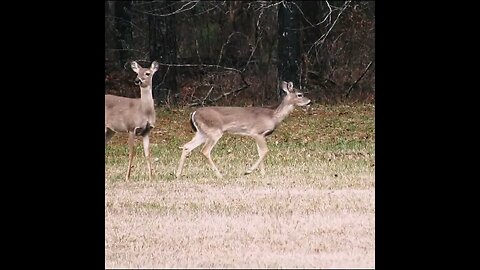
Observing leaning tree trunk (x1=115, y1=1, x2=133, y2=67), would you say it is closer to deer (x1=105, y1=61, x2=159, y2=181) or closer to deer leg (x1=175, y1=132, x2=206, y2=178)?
deer leg (x1=175, y1=132, x2=206, y2=178)

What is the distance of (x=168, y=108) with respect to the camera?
68.1 ft

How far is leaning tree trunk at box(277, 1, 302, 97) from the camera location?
71.7 feet

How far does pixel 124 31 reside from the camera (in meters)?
25.7

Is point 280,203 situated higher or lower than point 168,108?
higher

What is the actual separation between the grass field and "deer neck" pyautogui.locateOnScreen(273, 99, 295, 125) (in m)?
0.58

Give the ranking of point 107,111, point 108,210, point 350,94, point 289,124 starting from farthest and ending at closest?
1. point 350,94
2. point 289,124
3. point 107,111
4. point 108,210

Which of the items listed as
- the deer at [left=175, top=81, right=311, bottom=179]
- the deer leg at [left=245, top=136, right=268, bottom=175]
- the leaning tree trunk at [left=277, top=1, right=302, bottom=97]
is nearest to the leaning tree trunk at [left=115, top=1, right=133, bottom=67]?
the leaning tree trunk at [left=277, top=1, right=302, bottom=97]

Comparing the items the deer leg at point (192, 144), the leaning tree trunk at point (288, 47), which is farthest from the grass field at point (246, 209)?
the leaning tree trunk at point (288, 47)

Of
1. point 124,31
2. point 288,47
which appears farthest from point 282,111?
point 124,31

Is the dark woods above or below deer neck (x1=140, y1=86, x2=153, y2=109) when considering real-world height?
below
